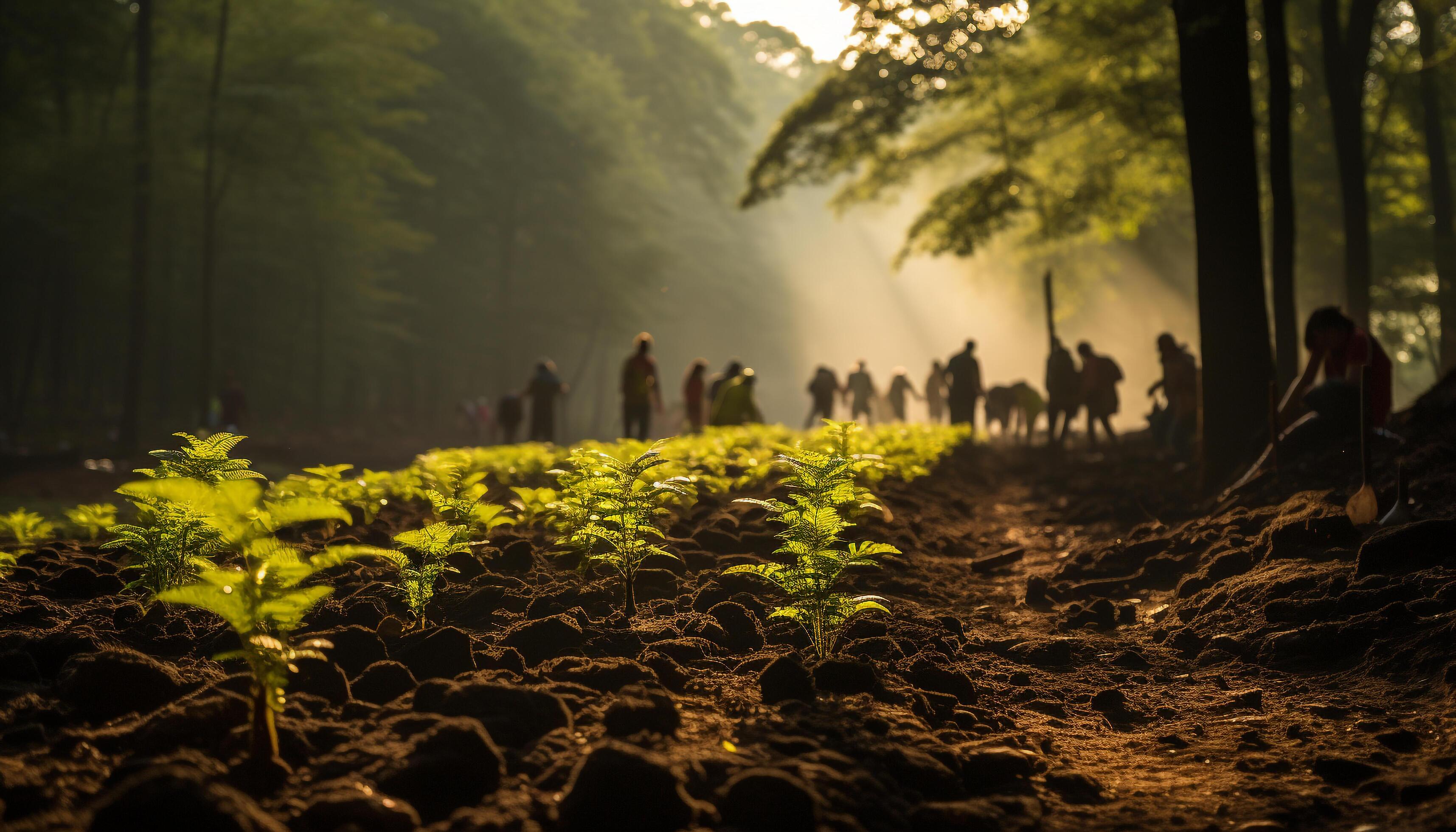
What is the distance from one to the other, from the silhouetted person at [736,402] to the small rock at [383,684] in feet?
33.8

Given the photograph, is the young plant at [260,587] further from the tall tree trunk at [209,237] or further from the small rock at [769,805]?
the tall tree trunk at [209,237]

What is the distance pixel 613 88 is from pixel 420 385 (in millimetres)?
15452

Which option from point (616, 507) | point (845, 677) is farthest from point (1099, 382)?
point (845, 677)

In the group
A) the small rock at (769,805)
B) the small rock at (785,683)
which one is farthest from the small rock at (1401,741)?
the small rock at (769,805)

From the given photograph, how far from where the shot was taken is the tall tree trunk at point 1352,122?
14.7 m

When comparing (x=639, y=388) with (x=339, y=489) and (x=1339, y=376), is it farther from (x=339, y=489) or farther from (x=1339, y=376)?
(x=1339, y=376)

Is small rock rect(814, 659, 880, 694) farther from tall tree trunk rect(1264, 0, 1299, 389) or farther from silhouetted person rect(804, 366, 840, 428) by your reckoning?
silhouetted person rect(804, 366, 840, 428)

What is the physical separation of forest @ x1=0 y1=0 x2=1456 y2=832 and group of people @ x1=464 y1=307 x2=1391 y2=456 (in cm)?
7

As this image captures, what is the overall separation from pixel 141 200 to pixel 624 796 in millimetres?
20359

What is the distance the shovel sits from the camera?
17.3 ft

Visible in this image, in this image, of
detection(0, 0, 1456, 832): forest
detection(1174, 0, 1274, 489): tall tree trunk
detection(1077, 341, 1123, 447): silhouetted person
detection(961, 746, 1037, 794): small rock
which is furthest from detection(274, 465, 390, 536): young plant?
detection(1077, 341, 1123, 447): silhouetted person

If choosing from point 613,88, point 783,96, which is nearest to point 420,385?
point 613,88

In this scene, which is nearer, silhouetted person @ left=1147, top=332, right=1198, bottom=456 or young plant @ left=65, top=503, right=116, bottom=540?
young plant @ left=65, top=503, right=116, bottom=540

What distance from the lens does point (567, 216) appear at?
131 feet
